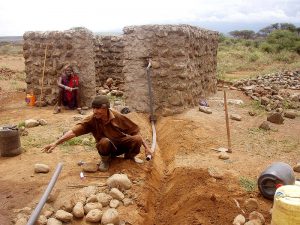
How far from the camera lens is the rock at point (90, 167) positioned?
5.05 m

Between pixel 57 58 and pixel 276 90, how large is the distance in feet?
22.5

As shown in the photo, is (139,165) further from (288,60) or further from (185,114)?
(288,60)

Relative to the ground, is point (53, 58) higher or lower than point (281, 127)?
higher

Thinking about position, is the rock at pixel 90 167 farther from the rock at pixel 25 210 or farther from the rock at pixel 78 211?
the rock at pixel 25 210

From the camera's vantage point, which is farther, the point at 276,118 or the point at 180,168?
the point at 276,118

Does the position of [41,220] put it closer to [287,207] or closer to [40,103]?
[287,207]

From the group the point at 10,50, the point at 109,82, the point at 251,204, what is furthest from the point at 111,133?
the point at 10,50

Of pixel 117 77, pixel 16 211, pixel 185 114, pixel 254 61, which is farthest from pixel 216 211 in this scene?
pixel 254 61

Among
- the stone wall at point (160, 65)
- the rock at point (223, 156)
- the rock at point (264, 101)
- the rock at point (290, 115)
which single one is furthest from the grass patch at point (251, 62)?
the rock at point (223, 156)

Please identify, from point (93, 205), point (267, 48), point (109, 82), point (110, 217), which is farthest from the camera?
point (267, 48)

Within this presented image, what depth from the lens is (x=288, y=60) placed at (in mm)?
22344

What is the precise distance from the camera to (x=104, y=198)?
428 cm

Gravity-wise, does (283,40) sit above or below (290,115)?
above

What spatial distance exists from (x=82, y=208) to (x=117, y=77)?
8.64 m
